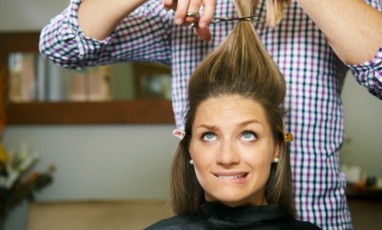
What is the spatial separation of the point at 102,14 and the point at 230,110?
32 centimetres

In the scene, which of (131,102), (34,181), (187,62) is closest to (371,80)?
(187,62)

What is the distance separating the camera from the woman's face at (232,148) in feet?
3.20

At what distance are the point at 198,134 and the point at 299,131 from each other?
0.25 meters

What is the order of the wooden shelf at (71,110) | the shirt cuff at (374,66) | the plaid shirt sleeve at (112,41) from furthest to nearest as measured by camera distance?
1. the wooden shelf at (71,110)
2. the plaid shirt sleeve at (112,41)
3. the shirt cuff at (374,66)

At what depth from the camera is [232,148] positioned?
97 centimetres

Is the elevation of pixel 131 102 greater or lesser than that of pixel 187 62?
lesser

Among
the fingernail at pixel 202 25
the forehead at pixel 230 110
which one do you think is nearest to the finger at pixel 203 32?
the fingernail at pixel 202 25

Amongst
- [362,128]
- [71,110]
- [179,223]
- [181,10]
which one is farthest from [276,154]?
[71,110]

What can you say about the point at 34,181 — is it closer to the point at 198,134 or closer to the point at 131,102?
the point at 131,102

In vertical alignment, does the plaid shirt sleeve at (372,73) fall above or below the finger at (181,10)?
below

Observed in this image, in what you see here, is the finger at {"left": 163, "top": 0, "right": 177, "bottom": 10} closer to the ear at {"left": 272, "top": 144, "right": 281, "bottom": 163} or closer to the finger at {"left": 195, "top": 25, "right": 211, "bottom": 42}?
the finger at {"left": 195, "top": 25, "right": 211, "bottom": 42}

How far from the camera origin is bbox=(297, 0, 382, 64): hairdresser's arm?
2.89 feet

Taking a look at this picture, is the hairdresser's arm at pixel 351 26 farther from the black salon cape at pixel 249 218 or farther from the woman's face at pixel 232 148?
the black salon cape at pixel 249 218

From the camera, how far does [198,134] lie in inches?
40.4
